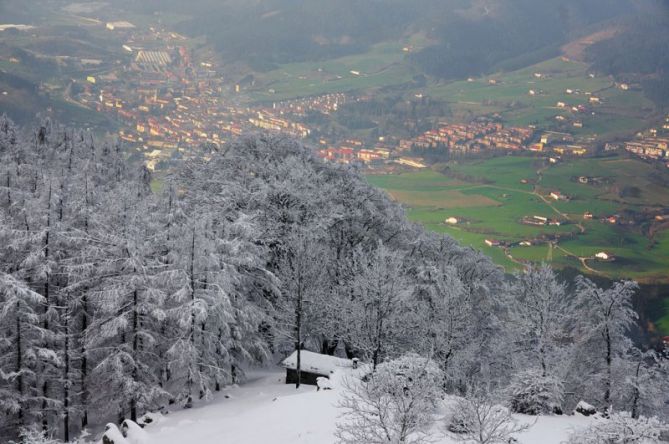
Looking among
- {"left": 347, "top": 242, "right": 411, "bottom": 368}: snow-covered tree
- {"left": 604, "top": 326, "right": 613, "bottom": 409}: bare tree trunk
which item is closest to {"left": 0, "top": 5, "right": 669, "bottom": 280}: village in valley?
{"left": 604, "top": 326, "right": 613, "bottom": 409}: bare tree trunk

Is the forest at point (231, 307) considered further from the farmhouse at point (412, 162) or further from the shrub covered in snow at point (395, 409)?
the farmhouse at point (412, 162)

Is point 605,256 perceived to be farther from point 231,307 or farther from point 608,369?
point 231,307

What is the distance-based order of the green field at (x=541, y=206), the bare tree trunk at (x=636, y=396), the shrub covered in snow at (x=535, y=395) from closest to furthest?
the shrub covered in snow at (x=535, y=395)
the bare tree trunk at (x=636, y=396)
the green field at (x=541, y=206)

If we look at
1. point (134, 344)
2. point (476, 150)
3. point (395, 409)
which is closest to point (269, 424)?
point (395, 409)

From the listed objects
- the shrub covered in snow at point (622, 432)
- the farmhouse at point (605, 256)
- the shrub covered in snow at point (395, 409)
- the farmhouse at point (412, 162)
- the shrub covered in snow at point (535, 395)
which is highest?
the shrub covered in snow at point (395, 409)

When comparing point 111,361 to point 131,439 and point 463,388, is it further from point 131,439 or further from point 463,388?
point 463,388

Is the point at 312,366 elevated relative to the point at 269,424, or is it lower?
lower

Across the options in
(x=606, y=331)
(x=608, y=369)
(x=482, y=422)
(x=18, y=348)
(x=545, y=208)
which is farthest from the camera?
Answer: (x=545, y=208)

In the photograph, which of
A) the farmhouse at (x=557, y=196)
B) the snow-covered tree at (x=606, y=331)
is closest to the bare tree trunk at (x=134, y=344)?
the snow-covered tree at (x=606, y=331)
